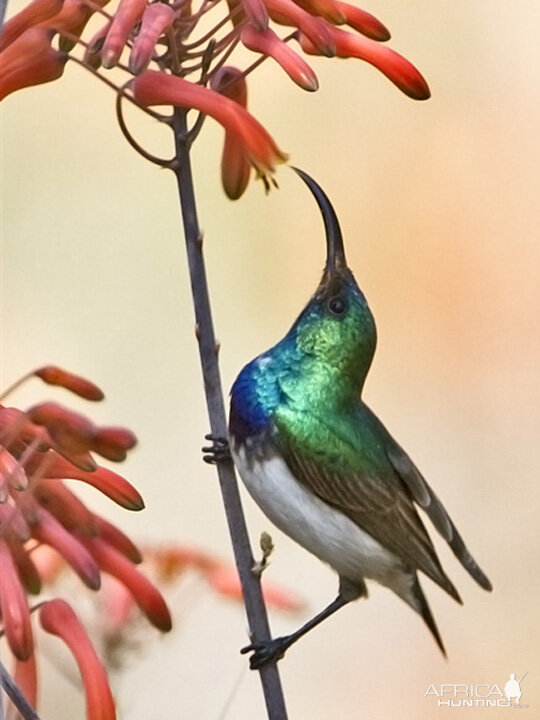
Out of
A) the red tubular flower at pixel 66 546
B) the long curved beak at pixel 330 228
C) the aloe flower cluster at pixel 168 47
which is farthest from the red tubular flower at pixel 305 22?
the red tubular flower at pixel 66 546

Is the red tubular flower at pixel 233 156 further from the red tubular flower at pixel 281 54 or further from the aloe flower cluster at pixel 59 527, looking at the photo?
the aloe flower cluster at pixel 59 527

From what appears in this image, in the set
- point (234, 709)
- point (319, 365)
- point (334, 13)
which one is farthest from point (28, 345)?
point (334, 13)

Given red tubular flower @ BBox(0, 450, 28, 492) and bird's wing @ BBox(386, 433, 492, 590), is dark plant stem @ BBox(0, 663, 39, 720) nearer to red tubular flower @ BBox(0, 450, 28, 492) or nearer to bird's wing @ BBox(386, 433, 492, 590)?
red tubular flower @ BBox(0, 450, 28, 492)

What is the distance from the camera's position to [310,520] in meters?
1.60

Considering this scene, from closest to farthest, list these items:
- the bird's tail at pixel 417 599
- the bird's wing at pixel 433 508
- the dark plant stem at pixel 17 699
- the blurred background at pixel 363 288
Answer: the dark plant stem at pixel 17 699
the bird's wing at pixel 433 508
the bird's tail at pixel 417 599
the blurred background at pixel 363 288

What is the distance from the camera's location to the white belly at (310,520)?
62.2 inches

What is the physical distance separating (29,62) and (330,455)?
59cm

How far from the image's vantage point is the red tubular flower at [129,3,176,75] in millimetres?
1116

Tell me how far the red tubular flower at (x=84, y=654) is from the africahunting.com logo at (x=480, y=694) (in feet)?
4.17

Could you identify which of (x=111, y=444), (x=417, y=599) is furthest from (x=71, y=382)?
(x=417, y=599)

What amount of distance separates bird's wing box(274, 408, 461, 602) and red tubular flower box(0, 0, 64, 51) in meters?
0.54

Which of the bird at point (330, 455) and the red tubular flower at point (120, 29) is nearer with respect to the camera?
the red tubular flower at point (120, 29)

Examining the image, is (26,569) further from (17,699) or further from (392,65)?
(392,65)

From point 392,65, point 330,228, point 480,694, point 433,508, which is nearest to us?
point 392,65
